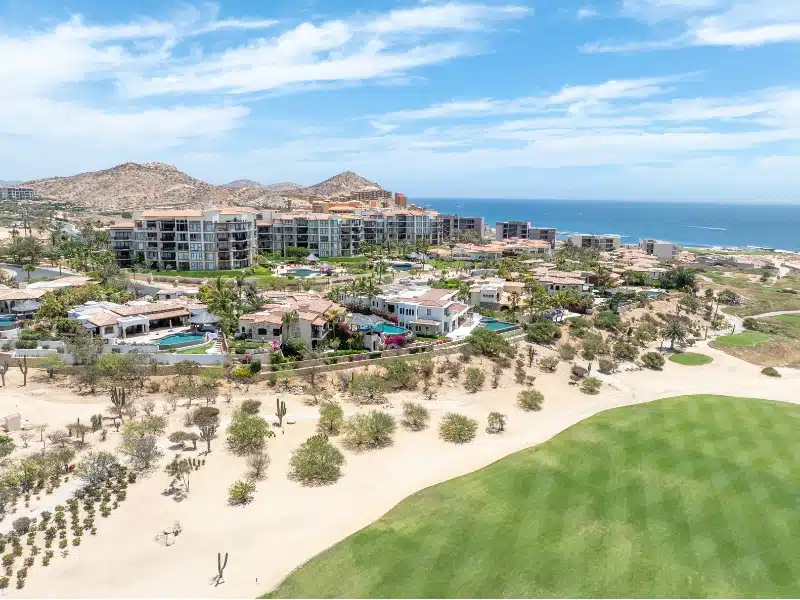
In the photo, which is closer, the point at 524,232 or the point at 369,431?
the point at 369,431

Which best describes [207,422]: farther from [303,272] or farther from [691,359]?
[303,272]

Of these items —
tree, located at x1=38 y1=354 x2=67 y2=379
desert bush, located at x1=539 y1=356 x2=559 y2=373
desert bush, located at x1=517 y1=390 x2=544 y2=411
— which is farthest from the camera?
desert bush, located at x1=539 y1=356 x2=559 y2=373

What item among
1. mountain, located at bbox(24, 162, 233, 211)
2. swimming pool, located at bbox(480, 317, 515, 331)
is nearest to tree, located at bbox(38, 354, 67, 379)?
swimming pool, located at bbox(480, 317, 515, 331)

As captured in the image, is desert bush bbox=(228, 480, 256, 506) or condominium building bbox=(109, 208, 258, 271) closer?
desert bush bbox=(228, 480, 256, 506)

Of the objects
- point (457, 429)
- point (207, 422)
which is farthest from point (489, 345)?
point (207, 422)

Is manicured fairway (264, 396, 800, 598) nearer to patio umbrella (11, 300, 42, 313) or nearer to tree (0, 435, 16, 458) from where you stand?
tree (0, 435, 16, 458)

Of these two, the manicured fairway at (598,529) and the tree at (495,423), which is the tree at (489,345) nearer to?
the tree at (495,423)

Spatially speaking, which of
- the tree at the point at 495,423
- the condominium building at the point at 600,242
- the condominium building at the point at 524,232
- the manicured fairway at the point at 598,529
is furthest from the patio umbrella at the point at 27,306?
the condominium building at the point at 600,242
